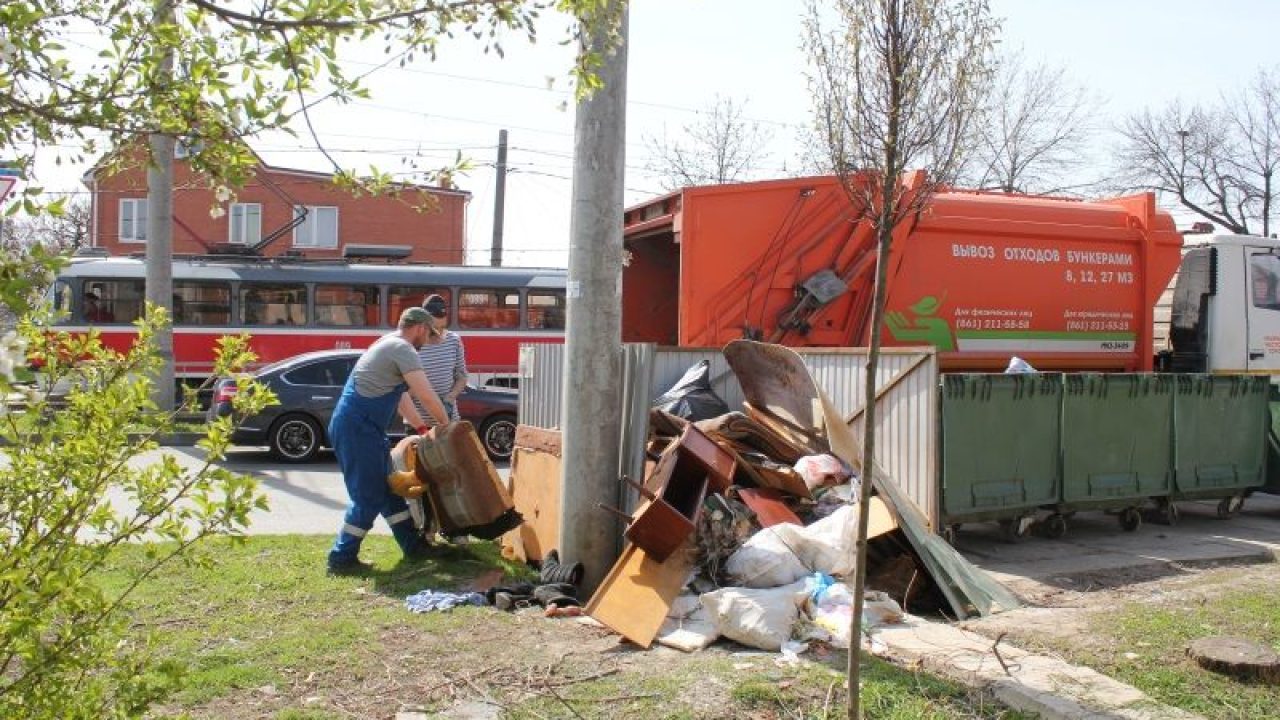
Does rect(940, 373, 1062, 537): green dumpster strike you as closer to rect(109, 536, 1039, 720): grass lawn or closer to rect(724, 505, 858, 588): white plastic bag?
rect(724, 505, 858, 588): white plastic bag

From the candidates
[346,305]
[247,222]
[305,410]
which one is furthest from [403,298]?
[247,222]

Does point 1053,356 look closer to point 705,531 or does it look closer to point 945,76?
point 705,531

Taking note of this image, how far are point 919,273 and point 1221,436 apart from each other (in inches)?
122

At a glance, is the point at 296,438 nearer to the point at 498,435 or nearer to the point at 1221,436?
the point at 498,435

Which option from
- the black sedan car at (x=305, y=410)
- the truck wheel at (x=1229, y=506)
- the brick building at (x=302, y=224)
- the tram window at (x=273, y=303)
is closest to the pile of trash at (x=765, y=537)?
the truck wheel at (x=1229, y=506)

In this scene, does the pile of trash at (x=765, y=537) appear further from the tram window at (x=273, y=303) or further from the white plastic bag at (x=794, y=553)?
the tram window at (x=273, y=303)

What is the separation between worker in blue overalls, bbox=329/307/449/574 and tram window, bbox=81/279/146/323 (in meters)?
13.7

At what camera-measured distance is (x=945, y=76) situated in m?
4.23

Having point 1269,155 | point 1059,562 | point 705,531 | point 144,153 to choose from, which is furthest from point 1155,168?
point 144,153

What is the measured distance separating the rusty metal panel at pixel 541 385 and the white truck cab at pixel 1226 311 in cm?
718

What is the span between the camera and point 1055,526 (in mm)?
8680

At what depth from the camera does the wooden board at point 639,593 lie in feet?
17.5

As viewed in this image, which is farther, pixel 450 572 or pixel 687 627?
pixel 450 572

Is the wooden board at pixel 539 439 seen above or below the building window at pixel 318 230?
below
